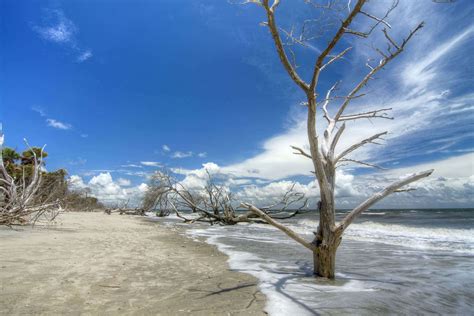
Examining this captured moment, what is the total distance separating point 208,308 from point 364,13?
430 cm

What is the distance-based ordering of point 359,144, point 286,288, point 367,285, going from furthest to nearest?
1. point 359,144
2. point 367,285
3. point 286,288

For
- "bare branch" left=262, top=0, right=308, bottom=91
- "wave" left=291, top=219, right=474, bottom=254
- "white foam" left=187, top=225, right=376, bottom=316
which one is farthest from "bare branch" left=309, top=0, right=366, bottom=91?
"wave" left=291, top=219, right=474, bottom=254

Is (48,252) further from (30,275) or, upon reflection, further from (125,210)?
(125,210)

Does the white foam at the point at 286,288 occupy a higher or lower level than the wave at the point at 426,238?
lower

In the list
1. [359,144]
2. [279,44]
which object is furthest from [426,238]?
[279,44]

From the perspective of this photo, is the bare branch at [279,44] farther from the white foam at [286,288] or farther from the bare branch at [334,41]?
the white foam at [286,288]

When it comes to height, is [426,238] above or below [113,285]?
above

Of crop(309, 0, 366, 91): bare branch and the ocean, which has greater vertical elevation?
crop(309, 0, 366, 91): bare branch

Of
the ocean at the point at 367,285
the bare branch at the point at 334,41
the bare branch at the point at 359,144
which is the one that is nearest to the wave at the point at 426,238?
the ocean at the point at 367,285

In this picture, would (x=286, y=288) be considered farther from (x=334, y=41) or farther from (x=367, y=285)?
(x=334, y=41)

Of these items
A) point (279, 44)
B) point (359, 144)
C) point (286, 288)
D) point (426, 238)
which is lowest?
point (286, 288)

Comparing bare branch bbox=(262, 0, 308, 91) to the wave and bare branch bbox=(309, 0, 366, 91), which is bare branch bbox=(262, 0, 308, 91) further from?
the wave

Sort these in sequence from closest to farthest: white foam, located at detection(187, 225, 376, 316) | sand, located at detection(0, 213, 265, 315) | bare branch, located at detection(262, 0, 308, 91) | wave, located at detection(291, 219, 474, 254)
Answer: sand, located at detection(0, 213, 265, 315)
white foam, located at detection(187, 225, 376, 316)
bare branch, located at detection(262, 0, 308, 91)
wave, located at detection(291, 219, 474, 254)

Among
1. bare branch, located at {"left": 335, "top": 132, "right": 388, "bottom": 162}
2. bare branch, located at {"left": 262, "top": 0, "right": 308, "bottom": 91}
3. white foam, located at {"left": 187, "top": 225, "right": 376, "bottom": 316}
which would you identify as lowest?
white foam, located at {"left": 187, "top": 225, "right": 376, "bottom": 316}
